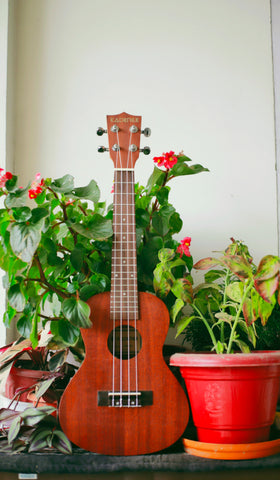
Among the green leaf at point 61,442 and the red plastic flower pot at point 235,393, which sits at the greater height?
the red plastic flower pot at point 235,393

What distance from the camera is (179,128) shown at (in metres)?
1.65

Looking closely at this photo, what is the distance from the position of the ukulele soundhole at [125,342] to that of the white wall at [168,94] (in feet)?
1.91

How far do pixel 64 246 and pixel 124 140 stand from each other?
33 centimetres

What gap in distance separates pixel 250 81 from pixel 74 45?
69cm

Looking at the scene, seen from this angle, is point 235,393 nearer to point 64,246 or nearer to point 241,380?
point 241,380

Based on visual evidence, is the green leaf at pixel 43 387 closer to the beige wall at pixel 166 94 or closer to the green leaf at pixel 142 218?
the green leaf at pixel 142 218

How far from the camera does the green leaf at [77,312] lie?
1.00 meters

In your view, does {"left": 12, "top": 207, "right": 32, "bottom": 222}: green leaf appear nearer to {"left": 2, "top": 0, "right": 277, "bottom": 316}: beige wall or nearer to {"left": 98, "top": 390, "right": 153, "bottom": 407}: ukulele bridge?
{"left": 98, "top": 390, "right": 153, "bottom": 407}: ukulele bridge

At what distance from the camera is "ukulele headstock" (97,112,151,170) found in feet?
3.87

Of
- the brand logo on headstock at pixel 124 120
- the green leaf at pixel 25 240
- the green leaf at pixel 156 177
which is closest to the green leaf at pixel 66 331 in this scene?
the green leaf at pixel 25 240

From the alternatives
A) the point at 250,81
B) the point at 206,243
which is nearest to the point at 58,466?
the point at 206,243

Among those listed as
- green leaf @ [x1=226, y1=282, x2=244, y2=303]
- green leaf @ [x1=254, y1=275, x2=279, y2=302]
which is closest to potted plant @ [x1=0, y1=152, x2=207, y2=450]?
green leaf @ [x1=226, y1=282, x2=244, y2=303]

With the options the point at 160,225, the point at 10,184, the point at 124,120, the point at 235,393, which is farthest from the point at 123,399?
the point at 124,120

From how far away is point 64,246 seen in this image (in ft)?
3.95
